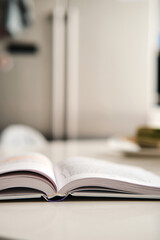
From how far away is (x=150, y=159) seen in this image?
1.27 metres

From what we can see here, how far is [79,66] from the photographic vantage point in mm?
2875

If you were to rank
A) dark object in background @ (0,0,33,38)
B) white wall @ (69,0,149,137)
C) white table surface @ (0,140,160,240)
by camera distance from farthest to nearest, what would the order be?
white wall @ (69,0,149,137) → dark object in background @ (0,0,33,38) → white table surface @ (0,140,160,240)

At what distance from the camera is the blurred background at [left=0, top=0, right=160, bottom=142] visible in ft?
Answer: 8.75

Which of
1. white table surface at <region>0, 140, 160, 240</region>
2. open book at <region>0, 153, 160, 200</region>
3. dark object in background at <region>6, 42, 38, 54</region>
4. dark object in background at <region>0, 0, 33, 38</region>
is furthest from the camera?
dark object in background at <region>6, 42, 38, 54</region>

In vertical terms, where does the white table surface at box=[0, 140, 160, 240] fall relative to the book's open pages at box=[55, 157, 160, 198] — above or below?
below

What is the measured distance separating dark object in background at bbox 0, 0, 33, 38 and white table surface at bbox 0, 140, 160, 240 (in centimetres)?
209

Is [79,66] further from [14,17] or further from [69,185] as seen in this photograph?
[69,185]

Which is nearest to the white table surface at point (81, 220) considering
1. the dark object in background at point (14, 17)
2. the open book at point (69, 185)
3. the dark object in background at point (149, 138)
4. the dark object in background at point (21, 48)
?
the open book at point (69, 185)

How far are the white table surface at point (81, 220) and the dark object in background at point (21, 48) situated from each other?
89.5 inches

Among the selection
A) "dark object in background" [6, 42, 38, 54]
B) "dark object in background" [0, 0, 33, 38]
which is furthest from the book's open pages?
"dark object in background" [6, 42, 38, 54]

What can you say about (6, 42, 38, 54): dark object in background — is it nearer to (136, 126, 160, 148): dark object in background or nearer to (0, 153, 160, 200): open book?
(136, 126, 160, 148): dark object in background

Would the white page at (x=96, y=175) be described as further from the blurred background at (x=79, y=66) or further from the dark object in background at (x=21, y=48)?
the dark object in background at (x=21, y=48)

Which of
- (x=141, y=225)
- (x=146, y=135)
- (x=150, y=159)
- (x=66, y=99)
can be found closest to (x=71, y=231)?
(x=141, y=225)

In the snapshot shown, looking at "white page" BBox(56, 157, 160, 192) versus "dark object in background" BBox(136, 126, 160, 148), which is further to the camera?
"dark object in background" BBox(136, 126, 160, 148)
